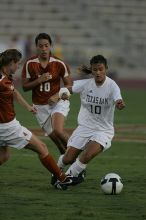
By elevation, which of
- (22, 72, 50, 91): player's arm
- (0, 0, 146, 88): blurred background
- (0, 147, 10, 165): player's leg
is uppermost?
(22, 72, 50, 91): player's arm

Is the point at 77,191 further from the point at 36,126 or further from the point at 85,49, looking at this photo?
the point at 85,49

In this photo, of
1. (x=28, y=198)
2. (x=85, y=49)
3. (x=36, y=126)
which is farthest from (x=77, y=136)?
(x=85, y=49)

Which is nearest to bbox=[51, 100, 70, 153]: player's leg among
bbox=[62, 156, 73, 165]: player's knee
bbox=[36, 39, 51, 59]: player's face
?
bbox=[36, 39, 51, 59]: player's face

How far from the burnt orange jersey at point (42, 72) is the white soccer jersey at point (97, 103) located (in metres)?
1.41

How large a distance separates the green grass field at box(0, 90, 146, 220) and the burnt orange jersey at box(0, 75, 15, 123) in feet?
3.16

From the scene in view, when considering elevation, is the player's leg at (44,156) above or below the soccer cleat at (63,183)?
above

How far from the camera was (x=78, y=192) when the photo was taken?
397 inches

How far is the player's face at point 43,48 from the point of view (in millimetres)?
11734

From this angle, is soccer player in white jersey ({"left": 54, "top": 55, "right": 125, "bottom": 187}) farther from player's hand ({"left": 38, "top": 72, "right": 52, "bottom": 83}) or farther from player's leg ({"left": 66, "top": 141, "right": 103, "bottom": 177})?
player's hand ({"left": 38, "top": 72, "right": 52, "bottom": 83})

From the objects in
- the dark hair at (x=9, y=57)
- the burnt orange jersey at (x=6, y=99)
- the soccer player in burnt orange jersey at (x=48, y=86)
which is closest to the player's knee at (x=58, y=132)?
the soccer player in burnt orange jersey at (x=48, y=86)

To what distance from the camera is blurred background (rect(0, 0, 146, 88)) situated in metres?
39.3

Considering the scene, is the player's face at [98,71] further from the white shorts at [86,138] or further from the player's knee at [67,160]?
the player's knee at [67,160]

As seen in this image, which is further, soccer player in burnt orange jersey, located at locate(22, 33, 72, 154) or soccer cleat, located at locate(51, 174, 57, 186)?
soccer player in burnt orange jersey, located at locate(22, 33, 72, 154)

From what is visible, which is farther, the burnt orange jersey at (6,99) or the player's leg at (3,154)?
the player's leg at (3,154)
